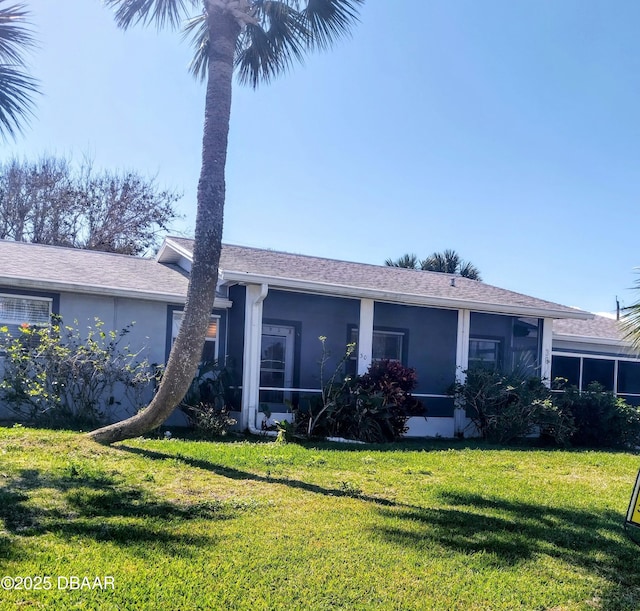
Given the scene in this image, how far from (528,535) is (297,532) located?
2.09m

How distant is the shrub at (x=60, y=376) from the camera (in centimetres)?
1058

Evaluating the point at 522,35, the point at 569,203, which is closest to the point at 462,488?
the point at 522,35

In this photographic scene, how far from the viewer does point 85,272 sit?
12.9 m

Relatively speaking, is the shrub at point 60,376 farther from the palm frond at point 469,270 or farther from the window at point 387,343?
the palm frond at point 469,270

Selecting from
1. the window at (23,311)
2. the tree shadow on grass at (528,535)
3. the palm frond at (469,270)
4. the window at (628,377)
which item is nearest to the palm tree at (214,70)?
the tree shadow on grass at (528,535)

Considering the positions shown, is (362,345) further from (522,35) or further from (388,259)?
(388,259)

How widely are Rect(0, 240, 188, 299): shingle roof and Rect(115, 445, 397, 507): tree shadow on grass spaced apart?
175 inches

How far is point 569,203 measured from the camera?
687 inches

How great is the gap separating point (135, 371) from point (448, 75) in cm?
932

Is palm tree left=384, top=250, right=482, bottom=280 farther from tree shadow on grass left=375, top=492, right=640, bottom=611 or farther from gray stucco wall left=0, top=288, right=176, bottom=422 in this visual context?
tree shadow on grass left=375, top=492, right=640, bottom=611

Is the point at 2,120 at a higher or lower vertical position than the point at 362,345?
higher

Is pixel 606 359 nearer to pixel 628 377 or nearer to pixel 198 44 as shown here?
pixel 628 377

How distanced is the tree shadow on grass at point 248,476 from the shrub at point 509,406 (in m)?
6.67

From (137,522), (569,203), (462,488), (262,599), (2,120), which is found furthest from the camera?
(569,203)
